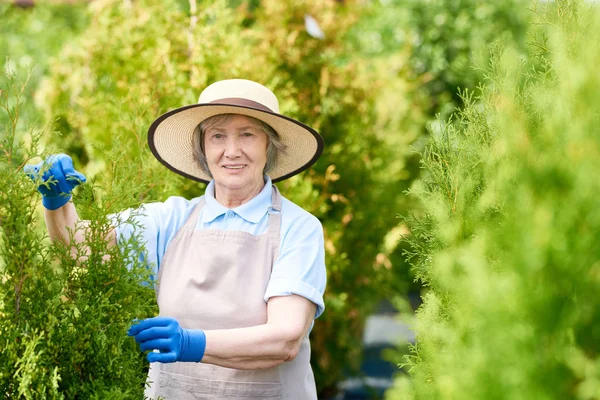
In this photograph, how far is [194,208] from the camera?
109 inches

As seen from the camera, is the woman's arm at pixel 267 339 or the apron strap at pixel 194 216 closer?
the woman's arm at pixel 267 339

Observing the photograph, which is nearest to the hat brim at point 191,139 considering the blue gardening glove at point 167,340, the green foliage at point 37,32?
the blue gardening glove at point 167,340

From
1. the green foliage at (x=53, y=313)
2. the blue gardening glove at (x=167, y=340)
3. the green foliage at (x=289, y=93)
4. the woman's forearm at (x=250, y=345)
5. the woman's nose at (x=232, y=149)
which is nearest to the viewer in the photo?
the green foliage at (x=53, y=313)

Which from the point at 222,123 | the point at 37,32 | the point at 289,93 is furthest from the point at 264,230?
the point at 37,32

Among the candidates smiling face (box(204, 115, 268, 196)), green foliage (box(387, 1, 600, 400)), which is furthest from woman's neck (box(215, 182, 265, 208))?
green foliage (box(387, 1, 600, 400))

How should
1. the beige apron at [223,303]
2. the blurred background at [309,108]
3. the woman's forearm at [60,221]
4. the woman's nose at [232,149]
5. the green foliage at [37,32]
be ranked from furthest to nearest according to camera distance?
the green foliage at [37,32], the blurred background at [309,108], the woman's nose at [232,149], the beige apron at [223,303], the woman's forearm at [60,221]

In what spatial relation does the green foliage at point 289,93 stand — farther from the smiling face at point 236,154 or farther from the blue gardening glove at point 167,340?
the blue gardening glove at point 167,340

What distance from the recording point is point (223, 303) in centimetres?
246

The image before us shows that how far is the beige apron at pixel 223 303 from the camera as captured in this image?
2457 millimetres

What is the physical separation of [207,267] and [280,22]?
4.58m

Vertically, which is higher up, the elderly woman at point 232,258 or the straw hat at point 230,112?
the straw hat at point 230,112

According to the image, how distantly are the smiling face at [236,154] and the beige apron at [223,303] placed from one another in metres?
0.18

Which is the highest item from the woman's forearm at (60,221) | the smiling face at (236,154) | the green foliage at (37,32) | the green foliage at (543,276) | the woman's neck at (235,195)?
the green foliage at (37,32)

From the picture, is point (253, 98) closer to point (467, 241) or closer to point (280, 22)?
point (467, 241)
